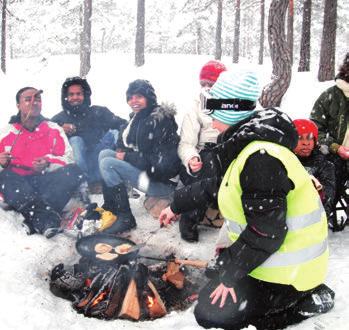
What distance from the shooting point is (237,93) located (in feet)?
8.95

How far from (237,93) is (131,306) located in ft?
6.27

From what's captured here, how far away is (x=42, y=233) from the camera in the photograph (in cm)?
463

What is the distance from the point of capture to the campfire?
10.9 ft

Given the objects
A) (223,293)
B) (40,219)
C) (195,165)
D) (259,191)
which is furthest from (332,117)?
(40,219)

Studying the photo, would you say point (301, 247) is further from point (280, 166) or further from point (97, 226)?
point (97, 226)

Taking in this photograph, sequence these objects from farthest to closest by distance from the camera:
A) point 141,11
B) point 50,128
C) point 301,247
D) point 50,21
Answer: point 50,21 < point 141,11 < point 50,128 < point 301,247

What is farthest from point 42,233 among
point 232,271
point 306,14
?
point 306,14

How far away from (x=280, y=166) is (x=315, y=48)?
4482 centimetres

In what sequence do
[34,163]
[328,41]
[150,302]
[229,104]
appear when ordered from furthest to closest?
[328,41] → [34,163] → [150,302] → [229,104]

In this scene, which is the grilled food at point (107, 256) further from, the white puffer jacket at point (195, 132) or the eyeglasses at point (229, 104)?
the eyeglasses at point (229, 104)

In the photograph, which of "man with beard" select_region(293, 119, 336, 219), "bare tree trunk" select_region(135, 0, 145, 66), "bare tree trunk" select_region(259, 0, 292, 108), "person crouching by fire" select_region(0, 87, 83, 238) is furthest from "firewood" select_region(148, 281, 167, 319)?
"bare tree trunk" select_region(135, 0, 145, 66)

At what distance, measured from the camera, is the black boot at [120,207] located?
16.2 feet

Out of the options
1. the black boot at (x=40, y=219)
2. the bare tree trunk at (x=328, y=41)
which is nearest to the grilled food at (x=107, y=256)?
the black boot at (x=40, y=219)

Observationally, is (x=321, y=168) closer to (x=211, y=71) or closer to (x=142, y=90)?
(x=211, y=71)
